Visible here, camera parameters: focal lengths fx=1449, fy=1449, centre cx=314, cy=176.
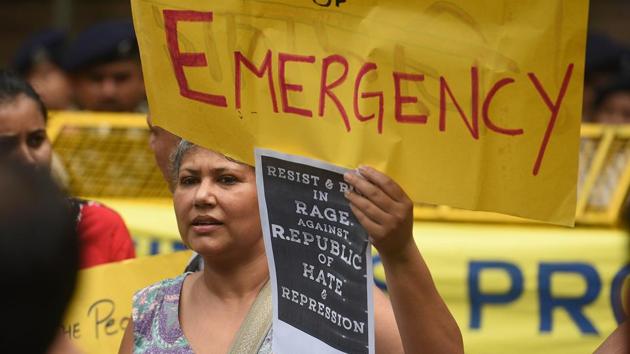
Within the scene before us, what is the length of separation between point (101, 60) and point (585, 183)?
288 centimetres

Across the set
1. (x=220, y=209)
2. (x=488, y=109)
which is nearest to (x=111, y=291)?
(x=220, y=209)

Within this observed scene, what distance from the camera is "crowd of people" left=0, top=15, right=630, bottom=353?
1.91m

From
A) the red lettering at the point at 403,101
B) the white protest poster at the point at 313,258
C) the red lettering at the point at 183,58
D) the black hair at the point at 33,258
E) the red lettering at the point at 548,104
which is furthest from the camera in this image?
the red lettering at the point at 183,58

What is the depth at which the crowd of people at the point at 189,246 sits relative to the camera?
1.91 meters

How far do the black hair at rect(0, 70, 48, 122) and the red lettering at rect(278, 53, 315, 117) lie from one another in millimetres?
1756

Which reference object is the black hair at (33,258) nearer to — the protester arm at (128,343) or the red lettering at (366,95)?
the red lettering at (366,95)

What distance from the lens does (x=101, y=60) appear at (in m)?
7.25

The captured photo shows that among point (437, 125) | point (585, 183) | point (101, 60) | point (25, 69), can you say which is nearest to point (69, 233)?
point (437, 125)

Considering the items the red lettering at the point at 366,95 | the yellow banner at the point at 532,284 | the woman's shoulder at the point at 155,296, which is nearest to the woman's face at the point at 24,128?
the woman's shoulder at the point at 155,296

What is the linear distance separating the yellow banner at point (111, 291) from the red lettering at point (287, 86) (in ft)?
4.31

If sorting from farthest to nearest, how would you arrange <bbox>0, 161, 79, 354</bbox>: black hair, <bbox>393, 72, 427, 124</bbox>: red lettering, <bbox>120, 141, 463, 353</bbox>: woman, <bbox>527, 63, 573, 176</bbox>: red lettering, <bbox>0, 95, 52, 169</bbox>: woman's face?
<bbox>0, 95, 52, 169</bbox>: woman's face
<bbox>120, 141, 463, 353</bbox>: woman
<bbox>393, 72, 427, 124</bbox>: red lettering
<bbox>527, 63, 573, 176</bbox>: red lettering
<bbox>0, 161, 79, 354</bbox>: black hair

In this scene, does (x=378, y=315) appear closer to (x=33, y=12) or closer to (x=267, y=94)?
(x=267, y=94)

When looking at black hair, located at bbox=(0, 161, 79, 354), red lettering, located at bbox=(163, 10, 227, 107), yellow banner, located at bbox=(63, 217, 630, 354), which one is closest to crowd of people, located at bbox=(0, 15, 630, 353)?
black hair, located at bbox=(0, 161, 79, 354)

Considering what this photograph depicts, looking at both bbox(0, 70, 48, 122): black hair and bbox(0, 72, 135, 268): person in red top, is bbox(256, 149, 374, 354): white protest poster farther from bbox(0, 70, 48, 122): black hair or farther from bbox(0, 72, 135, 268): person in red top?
bbox(0, 70, 48, 122): black hair
